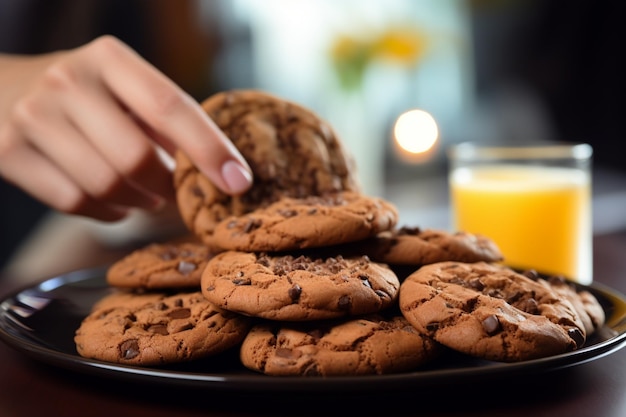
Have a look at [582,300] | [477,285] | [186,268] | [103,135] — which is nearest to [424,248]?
[477,285]

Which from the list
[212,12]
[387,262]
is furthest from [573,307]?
[212,12]

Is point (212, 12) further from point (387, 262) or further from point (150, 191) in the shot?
point (387, 262)

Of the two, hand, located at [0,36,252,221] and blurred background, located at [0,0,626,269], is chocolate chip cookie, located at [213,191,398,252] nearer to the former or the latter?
hand, located at [0,36,252,221]

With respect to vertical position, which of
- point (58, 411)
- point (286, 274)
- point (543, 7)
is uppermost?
point (543, 7)

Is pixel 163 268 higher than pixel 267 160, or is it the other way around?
pixel 267 160

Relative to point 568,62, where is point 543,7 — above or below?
above

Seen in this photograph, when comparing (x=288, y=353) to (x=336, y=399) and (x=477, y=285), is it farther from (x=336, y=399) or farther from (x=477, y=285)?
(x=477, y=285)
